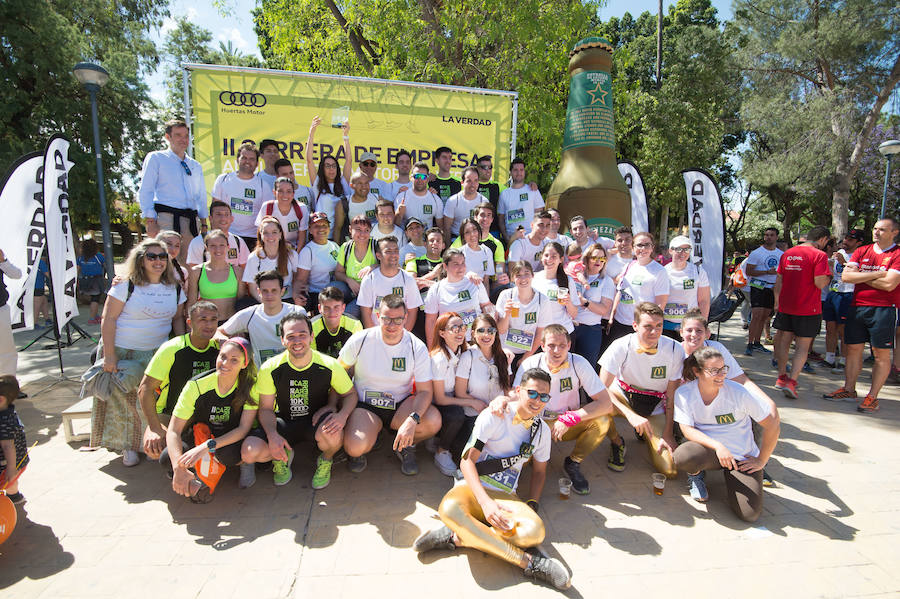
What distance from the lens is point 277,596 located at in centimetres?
247

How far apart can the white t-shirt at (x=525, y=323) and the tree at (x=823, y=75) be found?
1758 cm

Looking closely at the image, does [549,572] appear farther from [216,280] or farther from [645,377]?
[216,280]

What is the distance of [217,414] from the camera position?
344 cm

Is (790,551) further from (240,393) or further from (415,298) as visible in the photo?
(240,393)

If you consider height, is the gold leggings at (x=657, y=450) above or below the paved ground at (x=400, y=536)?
above

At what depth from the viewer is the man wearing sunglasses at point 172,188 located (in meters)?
5.25

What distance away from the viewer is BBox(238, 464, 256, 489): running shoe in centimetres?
354

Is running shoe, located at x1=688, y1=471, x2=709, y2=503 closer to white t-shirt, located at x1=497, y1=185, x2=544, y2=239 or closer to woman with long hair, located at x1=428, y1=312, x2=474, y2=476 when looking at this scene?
woman with long hair, located at x1=428, y1=312, x2=474, y2=476

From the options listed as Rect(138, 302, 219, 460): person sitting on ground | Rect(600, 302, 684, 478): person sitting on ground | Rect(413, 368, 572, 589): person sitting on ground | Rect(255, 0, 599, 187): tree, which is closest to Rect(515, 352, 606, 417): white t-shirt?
Rect(600, 302, 684, 478): person sitting on ground

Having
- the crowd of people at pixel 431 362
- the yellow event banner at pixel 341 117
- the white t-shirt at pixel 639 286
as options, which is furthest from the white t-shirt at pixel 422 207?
the white t-shirt at pixel 639 286

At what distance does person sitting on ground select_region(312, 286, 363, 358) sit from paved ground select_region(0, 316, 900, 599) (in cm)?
102

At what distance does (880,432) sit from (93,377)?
24.8ft

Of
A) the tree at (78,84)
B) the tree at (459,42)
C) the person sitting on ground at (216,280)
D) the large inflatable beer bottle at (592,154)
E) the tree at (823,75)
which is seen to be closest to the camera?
the person sitting on ground at (216,280)

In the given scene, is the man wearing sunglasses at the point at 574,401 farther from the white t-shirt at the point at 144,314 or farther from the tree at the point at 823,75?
the tree at the point at 823,75
